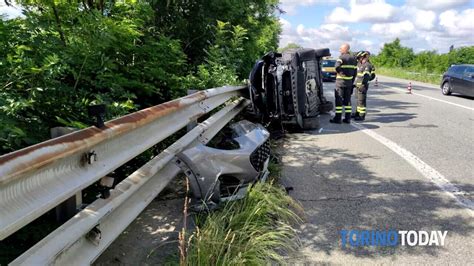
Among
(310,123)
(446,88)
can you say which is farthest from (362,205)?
(446,88)

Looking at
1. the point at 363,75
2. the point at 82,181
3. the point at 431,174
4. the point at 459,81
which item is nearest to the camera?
the point at 82,181

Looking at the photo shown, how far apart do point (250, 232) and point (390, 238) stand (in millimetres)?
1117

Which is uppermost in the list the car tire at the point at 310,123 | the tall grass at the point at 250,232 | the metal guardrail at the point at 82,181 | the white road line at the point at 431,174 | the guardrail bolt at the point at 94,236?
the metal guardrail at the point at 82,181

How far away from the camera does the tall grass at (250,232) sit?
239 centimetres

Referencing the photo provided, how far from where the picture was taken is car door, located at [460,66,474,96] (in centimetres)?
1706

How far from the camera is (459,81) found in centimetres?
1783

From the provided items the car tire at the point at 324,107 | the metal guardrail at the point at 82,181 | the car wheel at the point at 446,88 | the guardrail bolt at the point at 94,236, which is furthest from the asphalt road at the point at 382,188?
Result: the car wheel at the point at 446,88

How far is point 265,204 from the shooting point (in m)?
3.11

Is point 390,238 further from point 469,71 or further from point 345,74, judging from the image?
point 469,71

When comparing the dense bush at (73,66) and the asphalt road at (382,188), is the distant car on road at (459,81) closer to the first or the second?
the asphalt road at (382,188)

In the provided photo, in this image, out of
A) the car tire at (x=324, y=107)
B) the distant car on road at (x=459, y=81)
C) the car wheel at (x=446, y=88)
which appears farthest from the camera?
the car wheel at (x=446, y=88)

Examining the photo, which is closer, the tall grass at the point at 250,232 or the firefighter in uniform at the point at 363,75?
the tall grass at the point at 250,232

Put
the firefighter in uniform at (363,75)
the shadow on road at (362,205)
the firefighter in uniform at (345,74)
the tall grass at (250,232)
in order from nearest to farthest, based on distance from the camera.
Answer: the tall grass at (250,232), the shadow on road at (362,205), the firefighter in uniform at (345,74), the firefighter in uniform at (363,75)

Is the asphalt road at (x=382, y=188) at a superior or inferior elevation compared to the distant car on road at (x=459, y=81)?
inferior
